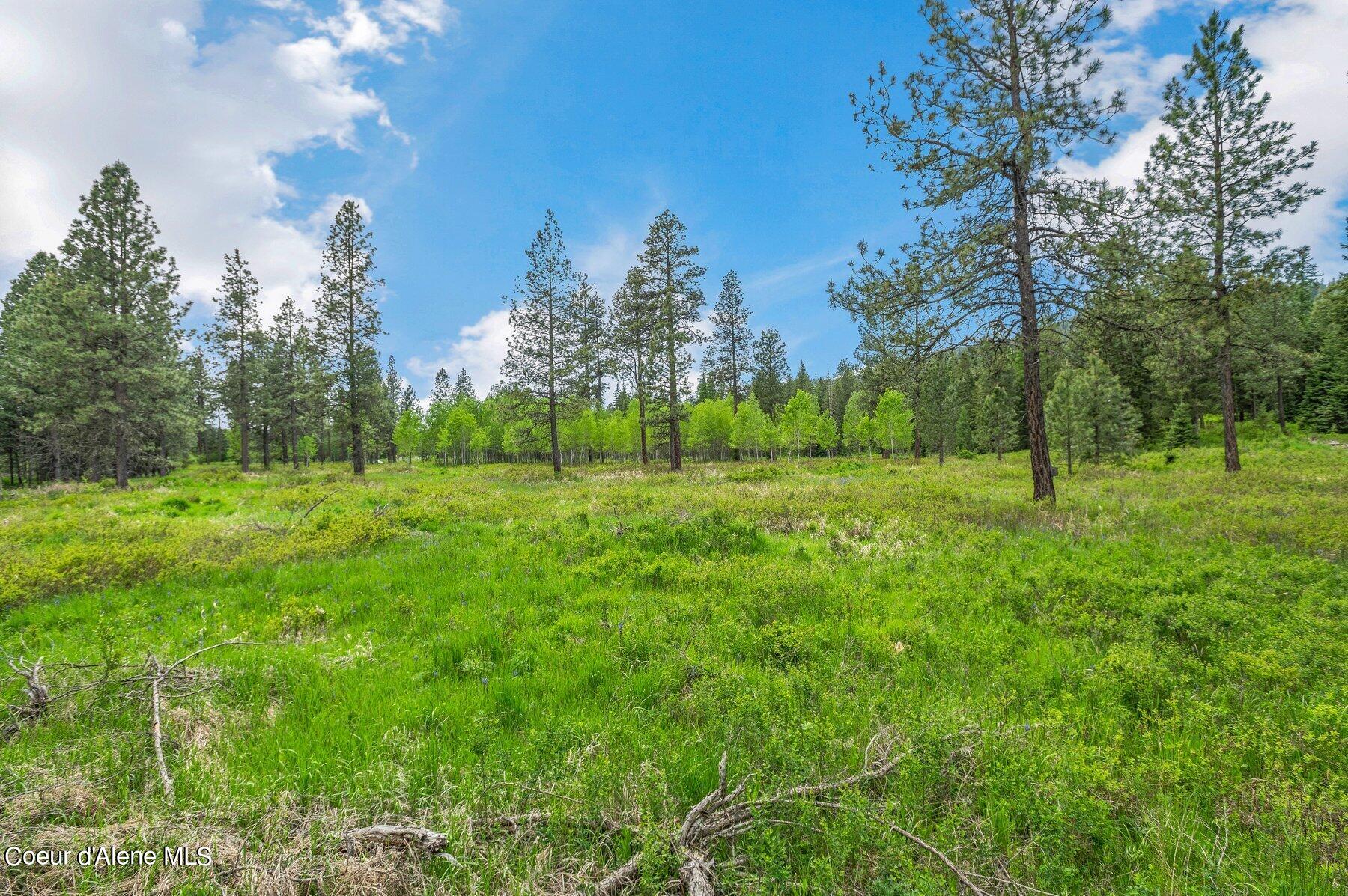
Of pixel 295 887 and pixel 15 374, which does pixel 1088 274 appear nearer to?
pixel 295 887

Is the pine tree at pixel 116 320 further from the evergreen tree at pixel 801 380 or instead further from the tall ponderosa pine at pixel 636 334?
the evergreen tree at pixel 801 380

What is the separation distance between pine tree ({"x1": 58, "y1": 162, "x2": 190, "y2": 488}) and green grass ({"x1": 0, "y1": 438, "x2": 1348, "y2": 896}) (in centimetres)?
2278

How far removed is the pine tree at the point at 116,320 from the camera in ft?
72.9

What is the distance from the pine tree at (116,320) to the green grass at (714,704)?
2278 cm

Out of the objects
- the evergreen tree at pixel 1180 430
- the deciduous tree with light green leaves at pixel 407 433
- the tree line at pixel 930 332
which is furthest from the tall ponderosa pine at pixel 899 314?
the deciduous tree with light green leaves at pixel 407 433

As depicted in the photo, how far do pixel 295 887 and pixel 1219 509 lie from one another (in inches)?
671

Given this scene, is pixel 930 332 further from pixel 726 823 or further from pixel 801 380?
pixel 801 380

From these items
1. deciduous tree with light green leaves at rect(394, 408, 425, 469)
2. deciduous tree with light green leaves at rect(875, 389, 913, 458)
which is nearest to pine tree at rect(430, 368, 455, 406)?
deciduous tree with light green leaves at rect(394, 408, 425, 469)

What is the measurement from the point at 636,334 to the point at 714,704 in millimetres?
28958

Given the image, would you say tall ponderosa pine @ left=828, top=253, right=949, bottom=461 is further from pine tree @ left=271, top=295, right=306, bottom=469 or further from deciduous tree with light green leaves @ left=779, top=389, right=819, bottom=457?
pine tree @ left=271, top=295, right=306, bottom=469

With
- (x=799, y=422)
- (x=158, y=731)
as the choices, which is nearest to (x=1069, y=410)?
(x=799, y=422)

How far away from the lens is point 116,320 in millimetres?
22656

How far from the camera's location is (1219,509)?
36.0ft

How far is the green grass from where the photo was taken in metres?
2.37
